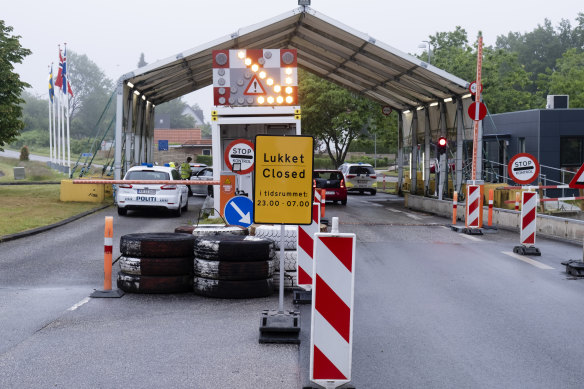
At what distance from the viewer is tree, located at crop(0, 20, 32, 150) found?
2731cm

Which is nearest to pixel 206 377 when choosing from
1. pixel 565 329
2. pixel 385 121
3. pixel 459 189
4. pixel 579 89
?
pixel 565 329

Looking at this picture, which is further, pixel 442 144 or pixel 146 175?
pixel 442 144

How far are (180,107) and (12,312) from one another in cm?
15282

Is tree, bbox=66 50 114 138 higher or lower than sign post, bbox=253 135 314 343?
higher

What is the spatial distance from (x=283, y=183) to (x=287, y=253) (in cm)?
248

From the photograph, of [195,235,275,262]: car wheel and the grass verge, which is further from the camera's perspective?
the grass verge

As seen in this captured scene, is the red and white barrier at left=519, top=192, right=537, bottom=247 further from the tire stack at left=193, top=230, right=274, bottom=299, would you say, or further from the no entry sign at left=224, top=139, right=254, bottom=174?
the tire stack at left=193, top=230, right=274, bottom=299

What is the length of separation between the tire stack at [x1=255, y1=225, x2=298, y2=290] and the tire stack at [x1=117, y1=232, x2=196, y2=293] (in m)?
1.14

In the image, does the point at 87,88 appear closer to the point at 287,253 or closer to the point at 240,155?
the point at 240,155

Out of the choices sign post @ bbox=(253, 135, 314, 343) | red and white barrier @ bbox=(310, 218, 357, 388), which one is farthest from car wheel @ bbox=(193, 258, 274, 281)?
red and white barrier @ bbox=(310, 218, 357, 388)

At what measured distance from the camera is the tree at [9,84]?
27.3 m

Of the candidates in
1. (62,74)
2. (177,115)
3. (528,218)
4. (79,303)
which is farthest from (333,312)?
(177,115)

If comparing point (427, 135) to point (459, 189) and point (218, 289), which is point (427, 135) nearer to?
point (459, 189)

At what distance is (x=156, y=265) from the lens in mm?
8516
